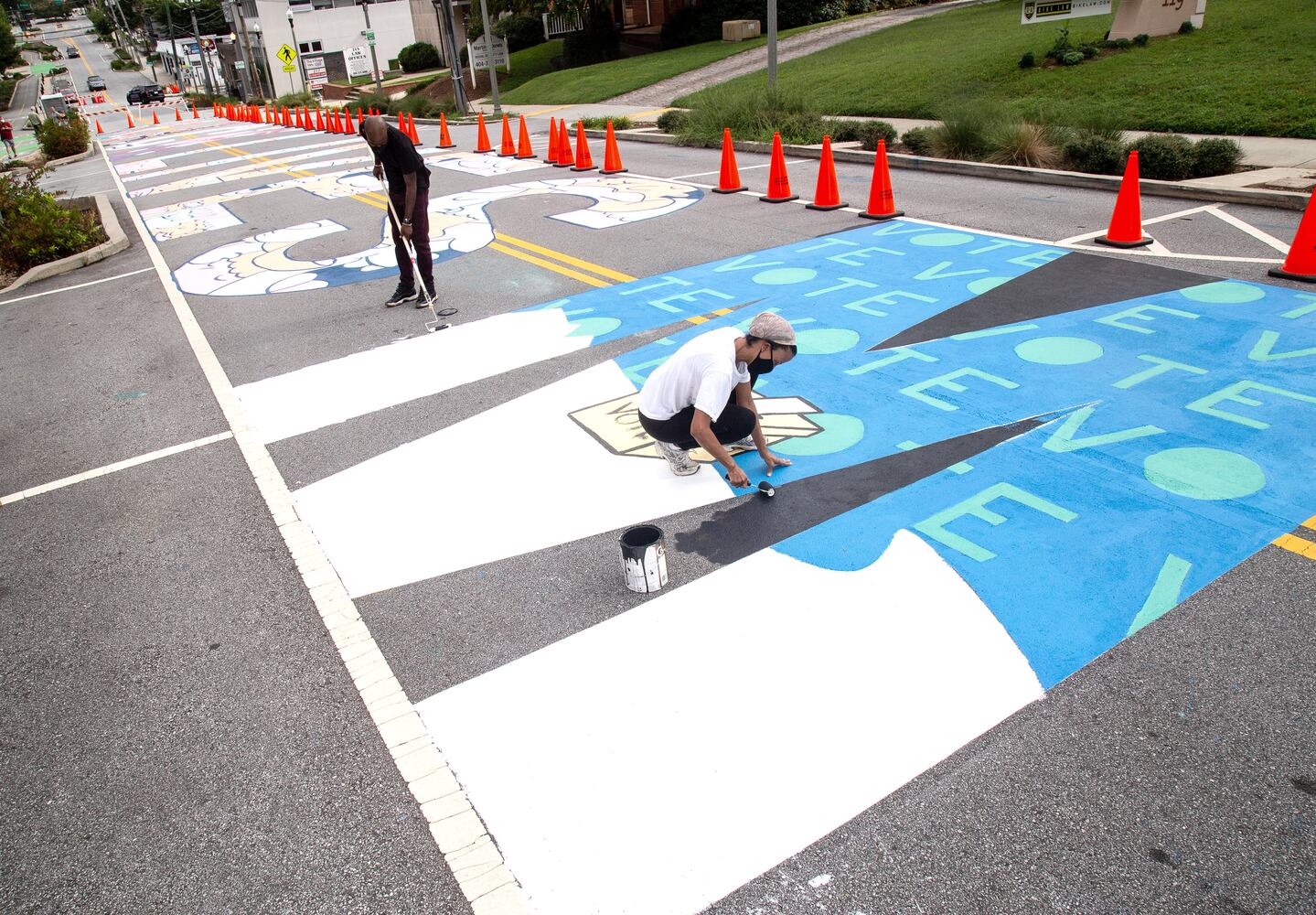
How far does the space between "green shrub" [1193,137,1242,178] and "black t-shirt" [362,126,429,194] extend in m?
10.2

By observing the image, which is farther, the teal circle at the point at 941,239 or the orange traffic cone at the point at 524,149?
the orange traffic cone at the point at 524,149

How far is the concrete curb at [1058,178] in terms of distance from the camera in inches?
422

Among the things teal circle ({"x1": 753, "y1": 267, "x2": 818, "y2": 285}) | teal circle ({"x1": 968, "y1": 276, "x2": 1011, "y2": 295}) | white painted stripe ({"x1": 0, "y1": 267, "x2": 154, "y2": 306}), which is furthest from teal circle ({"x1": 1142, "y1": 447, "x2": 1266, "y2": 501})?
white painted stripe ({"x1": 0, "y1": 267, "x2": 154, "y2": 306})

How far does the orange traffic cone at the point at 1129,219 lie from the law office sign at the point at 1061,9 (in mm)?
9981

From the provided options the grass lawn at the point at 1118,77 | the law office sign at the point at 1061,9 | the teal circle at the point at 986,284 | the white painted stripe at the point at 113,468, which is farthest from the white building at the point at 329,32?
the white painted stripe at the point at 113,468

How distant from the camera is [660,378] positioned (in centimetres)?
514

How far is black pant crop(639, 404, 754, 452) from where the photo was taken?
5.09m

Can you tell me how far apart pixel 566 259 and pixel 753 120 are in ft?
32.9

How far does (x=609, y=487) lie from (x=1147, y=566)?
2.89 metres

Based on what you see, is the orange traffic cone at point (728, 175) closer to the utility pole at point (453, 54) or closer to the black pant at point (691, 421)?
the black pant at point (691, 421)

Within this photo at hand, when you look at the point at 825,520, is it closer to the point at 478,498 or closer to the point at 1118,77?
the point at 478,498

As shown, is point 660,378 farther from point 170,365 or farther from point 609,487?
point 170,365

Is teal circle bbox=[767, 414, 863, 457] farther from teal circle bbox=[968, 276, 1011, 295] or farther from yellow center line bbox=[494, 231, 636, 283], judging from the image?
yellow center line bbox=[494, 231, 636, 283]

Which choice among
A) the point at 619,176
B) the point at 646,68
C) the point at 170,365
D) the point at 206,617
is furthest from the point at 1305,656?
the point at 646,68
